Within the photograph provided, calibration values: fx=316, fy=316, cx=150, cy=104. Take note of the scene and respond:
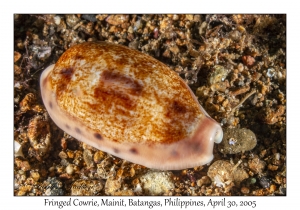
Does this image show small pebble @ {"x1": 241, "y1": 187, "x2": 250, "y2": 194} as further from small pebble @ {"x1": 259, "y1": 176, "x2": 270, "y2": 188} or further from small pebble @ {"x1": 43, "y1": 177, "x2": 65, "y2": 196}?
small pebble @ {"x1": 43, "y1": 177, "x2": 65, "y2": 196}

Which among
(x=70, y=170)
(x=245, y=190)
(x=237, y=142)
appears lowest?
(x=245, y=190)

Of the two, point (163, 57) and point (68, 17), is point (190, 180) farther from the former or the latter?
point (68, 17)

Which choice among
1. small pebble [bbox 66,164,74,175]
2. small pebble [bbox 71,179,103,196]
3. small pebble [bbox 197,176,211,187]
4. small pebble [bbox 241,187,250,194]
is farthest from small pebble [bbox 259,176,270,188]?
Answer: small pebble [bbox 66,164,74,175]

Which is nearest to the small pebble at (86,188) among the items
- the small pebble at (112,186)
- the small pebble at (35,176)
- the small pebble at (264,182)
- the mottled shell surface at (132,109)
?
the small pebble at (112,186)

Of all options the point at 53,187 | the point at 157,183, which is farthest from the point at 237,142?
the point at 53,187

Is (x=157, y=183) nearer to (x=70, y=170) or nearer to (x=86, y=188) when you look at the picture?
(x=86, y=188)

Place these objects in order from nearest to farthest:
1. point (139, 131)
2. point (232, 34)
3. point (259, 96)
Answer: point (139, 131) → point (259, 96) → point (232, 34)

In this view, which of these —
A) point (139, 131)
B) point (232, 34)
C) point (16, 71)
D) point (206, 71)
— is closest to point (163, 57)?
point (206, 71)

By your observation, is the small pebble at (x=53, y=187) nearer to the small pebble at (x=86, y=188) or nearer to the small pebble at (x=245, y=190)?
the small pebble at (x=86, y=188)
